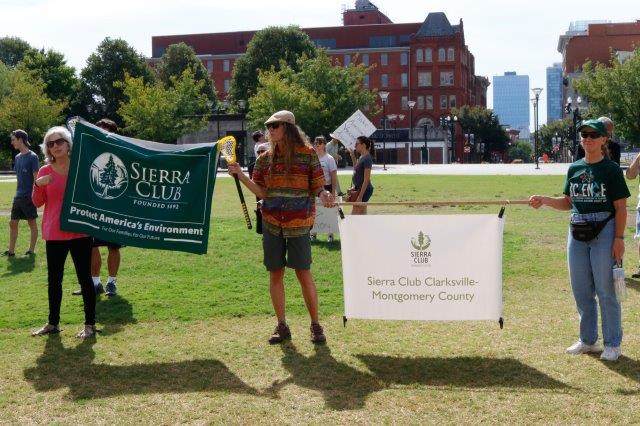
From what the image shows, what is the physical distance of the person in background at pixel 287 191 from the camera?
22.9 feet

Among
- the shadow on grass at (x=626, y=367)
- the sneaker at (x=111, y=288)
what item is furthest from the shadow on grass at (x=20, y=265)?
the shadow on grass at (x=626, y=367)

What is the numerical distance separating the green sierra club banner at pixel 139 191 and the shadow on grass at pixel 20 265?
460 centimetres

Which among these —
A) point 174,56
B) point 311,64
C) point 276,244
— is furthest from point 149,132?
point 276,244

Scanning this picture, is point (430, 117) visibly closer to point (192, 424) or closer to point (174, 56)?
point (174, 56)

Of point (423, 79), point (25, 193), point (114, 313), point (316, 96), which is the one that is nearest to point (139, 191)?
point (114, 313)

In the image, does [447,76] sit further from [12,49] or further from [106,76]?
[12,49]

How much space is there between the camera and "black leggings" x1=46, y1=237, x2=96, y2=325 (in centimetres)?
761

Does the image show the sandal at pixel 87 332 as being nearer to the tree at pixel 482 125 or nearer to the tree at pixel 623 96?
the tree at pixel 623 96

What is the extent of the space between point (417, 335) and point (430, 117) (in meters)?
111

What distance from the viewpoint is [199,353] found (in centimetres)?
698

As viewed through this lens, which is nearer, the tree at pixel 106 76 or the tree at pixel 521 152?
the tree at pixel 106 76

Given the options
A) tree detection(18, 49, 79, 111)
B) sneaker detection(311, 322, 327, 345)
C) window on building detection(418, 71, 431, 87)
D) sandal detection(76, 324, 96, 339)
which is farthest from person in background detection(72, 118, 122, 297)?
window on building detection(418, 71, 431, 87)

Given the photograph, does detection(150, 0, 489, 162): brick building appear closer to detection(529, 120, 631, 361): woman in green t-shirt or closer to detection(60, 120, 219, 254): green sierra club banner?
detection(60, 120, 219, 254): green sierra club banner

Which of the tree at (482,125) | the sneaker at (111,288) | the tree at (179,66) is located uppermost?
the tree at (179,66)
